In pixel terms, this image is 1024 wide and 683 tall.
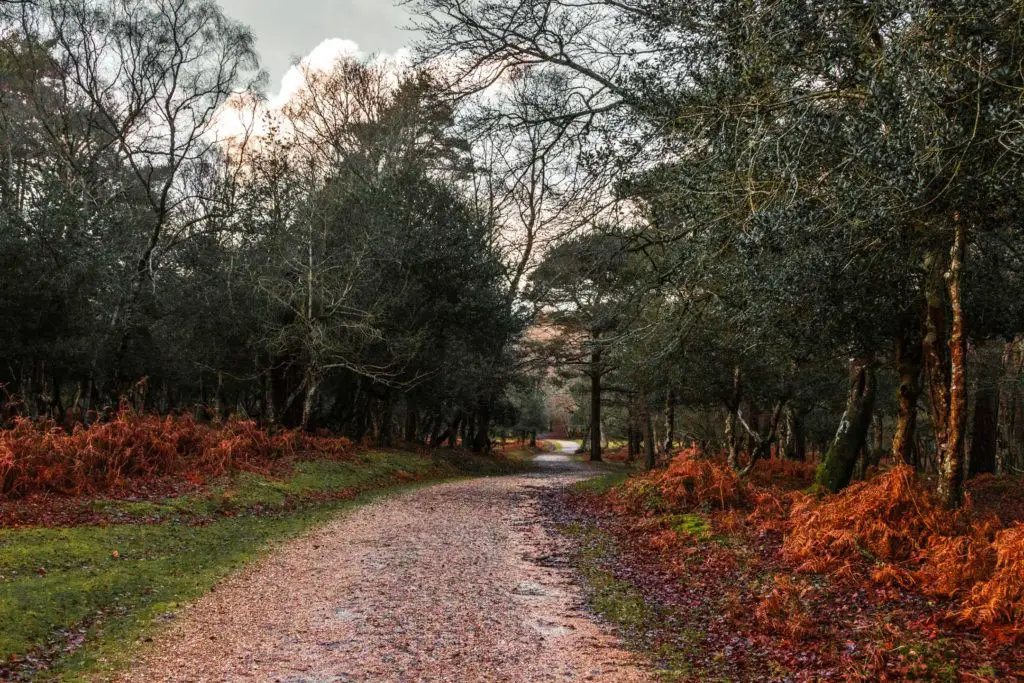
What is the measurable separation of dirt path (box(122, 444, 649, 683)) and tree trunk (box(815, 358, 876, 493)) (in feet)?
19.0

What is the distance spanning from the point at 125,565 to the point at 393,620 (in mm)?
3726

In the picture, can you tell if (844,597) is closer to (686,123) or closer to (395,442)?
(686,123)

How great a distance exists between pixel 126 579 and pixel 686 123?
316 inches

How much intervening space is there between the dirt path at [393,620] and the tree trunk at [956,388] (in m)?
5.00

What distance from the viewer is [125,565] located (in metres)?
8.30

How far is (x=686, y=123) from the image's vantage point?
7707 mm

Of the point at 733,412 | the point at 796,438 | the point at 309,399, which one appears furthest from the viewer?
the point at 796,438

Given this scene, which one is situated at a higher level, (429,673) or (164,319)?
(164,319)

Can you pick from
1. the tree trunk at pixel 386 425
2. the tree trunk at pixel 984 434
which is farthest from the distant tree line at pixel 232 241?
the tree trunk at pixel 984 434

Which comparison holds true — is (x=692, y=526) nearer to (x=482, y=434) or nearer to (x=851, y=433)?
(x=851, y=433)

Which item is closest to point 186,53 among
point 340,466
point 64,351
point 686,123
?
point 64,351

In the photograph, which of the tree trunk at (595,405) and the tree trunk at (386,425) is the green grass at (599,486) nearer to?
the tree trunk at (386,425)

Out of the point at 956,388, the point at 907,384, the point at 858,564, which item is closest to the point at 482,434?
the point at 907,384

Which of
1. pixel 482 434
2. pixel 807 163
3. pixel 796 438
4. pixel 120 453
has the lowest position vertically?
pixel 482 434
